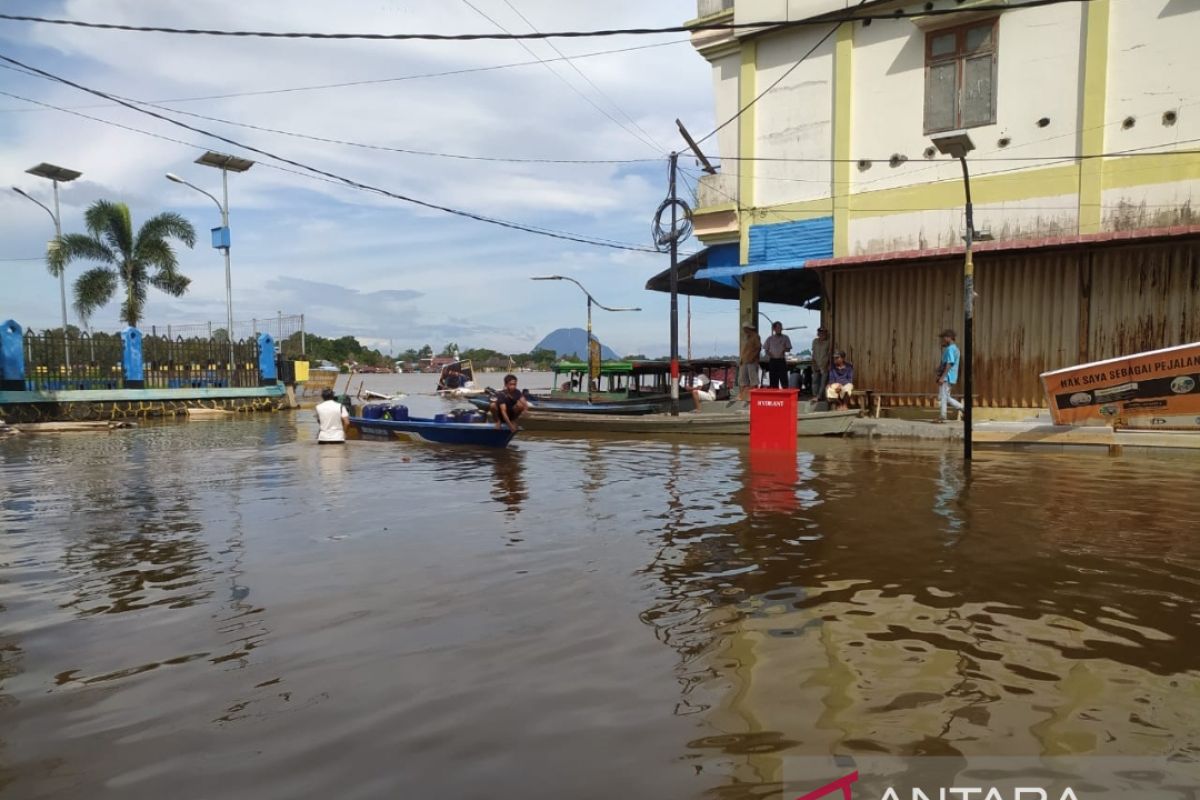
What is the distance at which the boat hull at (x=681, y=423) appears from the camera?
16312mm

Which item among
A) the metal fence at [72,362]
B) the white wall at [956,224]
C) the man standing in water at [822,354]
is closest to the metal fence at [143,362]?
the metal fence at [72,362]

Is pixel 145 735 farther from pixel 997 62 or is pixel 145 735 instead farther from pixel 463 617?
pixel 997 62

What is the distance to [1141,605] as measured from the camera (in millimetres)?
4766

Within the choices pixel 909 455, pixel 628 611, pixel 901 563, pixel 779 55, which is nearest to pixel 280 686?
pixel 628 611

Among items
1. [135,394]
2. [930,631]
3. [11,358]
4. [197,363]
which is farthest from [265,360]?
[930,631]

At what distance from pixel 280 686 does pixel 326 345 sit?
114 meters

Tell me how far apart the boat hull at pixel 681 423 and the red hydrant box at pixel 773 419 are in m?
2.54

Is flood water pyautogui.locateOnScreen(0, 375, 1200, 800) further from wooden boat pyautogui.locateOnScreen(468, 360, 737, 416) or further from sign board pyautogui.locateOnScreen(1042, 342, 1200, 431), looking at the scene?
wooden boat pyautogui.locateOnScreen(468, 360, 737, 416)

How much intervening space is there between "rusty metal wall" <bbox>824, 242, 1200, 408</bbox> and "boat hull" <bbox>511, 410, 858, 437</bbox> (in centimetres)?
244

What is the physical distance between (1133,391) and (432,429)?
1380 cm

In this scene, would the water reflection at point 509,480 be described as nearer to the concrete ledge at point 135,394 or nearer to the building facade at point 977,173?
the building facade at point 977,173

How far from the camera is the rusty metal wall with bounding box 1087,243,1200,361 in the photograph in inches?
555

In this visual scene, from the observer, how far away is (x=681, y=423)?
1777 cm

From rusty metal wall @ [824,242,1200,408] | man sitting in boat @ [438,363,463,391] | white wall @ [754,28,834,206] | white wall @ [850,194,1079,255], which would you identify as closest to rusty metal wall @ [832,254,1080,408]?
rusty metal wall @ [824,242,1200,408]
